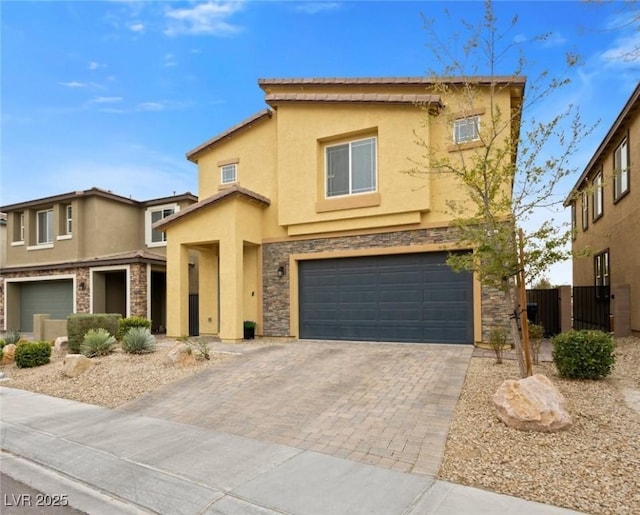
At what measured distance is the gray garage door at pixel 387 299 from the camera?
37.6ft

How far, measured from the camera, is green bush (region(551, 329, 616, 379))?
7.12m

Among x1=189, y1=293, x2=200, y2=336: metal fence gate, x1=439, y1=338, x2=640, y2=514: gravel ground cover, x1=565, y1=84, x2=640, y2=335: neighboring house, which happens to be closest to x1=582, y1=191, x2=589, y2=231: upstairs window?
x1=565, y1=84, x2=640, y2=335: neighboring house

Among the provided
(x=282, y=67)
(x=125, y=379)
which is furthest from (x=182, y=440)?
(x=282, y=67)

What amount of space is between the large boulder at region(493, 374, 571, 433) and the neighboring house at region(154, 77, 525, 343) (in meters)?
5.72

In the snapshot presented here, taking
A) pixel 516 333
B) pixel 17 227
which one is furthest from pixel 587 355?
pixel 17 227

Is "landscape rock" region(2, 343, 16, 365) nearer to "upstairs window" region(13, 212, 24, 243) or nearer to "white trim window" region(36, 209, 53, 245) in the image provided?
"white trim window" region(36, 209, 53, 245)

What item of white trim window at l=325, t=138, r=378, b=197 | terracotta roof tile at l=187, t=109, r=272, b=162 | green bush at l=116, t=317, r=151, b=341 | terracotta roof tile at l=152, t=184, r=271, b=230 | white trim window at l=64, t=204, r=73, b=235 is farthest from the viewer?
white trim window at l=64, t=204, r=73, b=235

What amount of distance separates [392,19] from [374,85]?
2453mm

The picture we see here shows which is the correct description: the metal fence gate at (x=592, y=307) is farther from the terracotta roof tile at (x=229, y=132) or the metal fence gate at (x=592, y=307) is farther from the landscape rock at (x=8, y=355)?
the landscape rock at (x=8, y=355)

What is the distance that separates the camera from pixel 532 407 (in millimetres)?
5176

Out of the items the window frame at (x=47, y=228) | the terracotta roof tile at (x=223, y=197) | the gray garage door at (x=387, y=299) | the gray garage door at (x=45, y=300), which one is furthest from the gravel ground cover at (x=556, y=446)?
the window frame at (x=47, y=228)

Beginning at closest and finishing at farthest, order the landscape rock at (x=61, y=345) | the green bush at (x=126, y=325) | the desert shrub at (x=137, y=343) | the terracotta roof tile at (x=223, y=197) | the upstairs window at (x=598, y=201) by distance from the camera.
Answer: the desert shrub at (x=137, y=343), the landscape rock at (x=61, y=345), the terracotta roof tile at (x=223, y=197), the green bush at (x=126, y=325), the upstairs window at (x=598, y=201)

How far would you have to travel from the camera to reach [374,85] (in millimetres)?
13273

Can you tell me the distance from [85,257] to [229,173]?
355 inches
